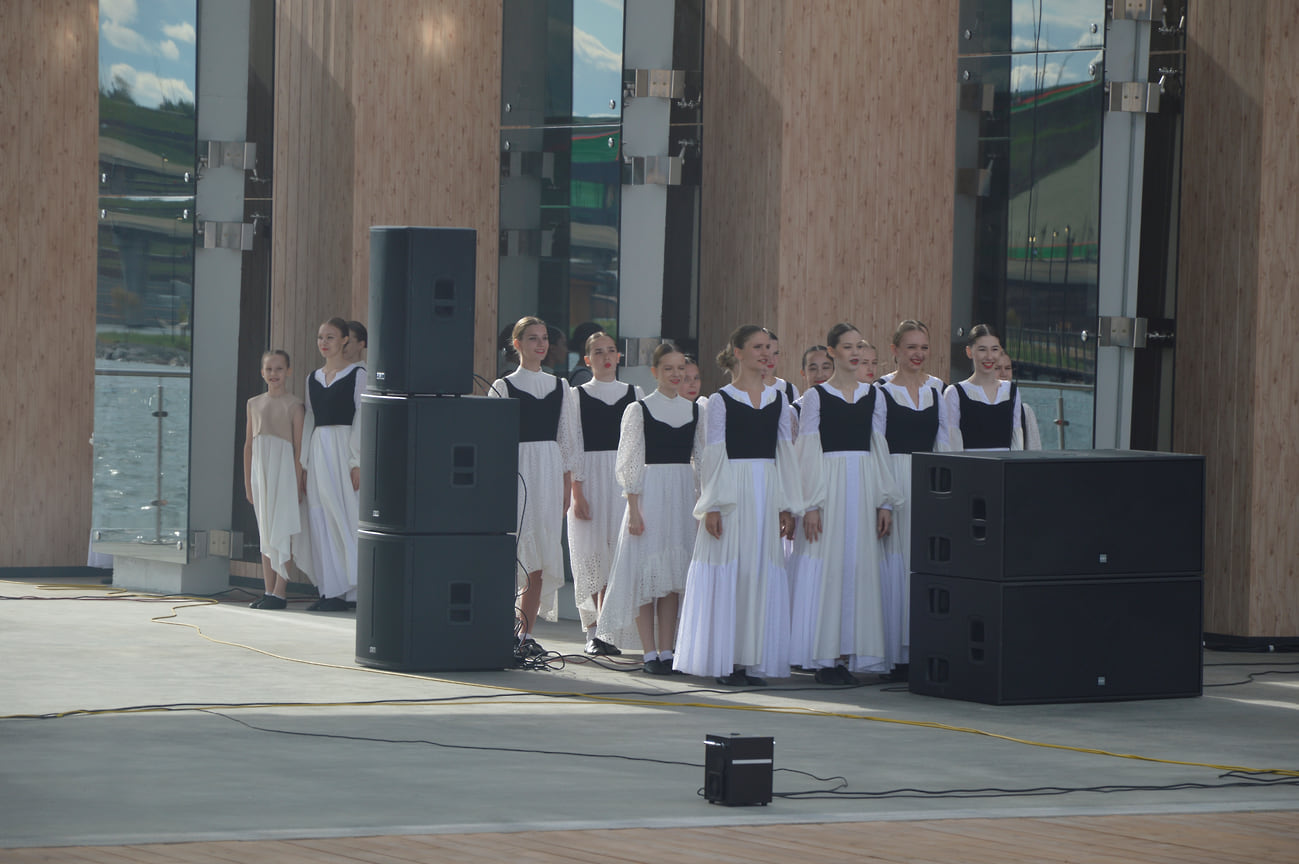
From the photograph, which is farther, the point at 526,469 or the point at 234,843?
the point at 526,469

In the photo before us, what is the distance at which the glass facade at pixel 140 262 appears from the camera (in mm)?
12492

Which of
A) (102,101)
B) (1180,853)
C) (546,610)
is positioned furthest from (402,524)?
(102,101)

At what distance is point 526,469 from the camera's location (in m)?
9.71

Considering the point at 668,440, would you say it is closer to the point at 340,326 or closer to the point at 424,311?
the point at 424,311

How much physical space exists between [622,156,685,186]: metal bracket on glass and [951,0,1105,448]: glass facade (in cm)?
164

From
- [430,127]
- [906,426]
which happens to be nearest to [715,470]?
[906,426]

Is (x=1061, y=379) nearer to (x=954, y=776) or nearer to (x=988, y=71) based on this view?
(x=988, y=71)

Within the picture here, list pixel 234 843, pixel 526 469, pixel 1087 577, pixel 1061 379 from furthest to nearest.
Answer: pixel 1061 379
pixel 526 469
pixel 1087 577
pixel 234 843

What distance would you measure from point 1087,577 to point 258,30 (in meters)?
6.80

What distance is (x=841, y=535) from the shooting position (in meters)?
8.74

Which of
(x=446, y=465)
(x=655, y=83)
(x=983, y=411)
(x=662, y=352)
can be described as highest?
(x=655, y=83)

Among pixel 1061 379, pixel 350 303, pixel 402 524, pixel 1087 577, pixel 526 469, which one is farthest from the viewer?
pixel 350 303

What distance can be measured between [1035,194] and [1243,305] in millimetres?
1342

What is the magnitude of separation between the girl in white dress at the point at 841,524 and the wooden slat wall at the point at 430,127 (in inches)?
135
